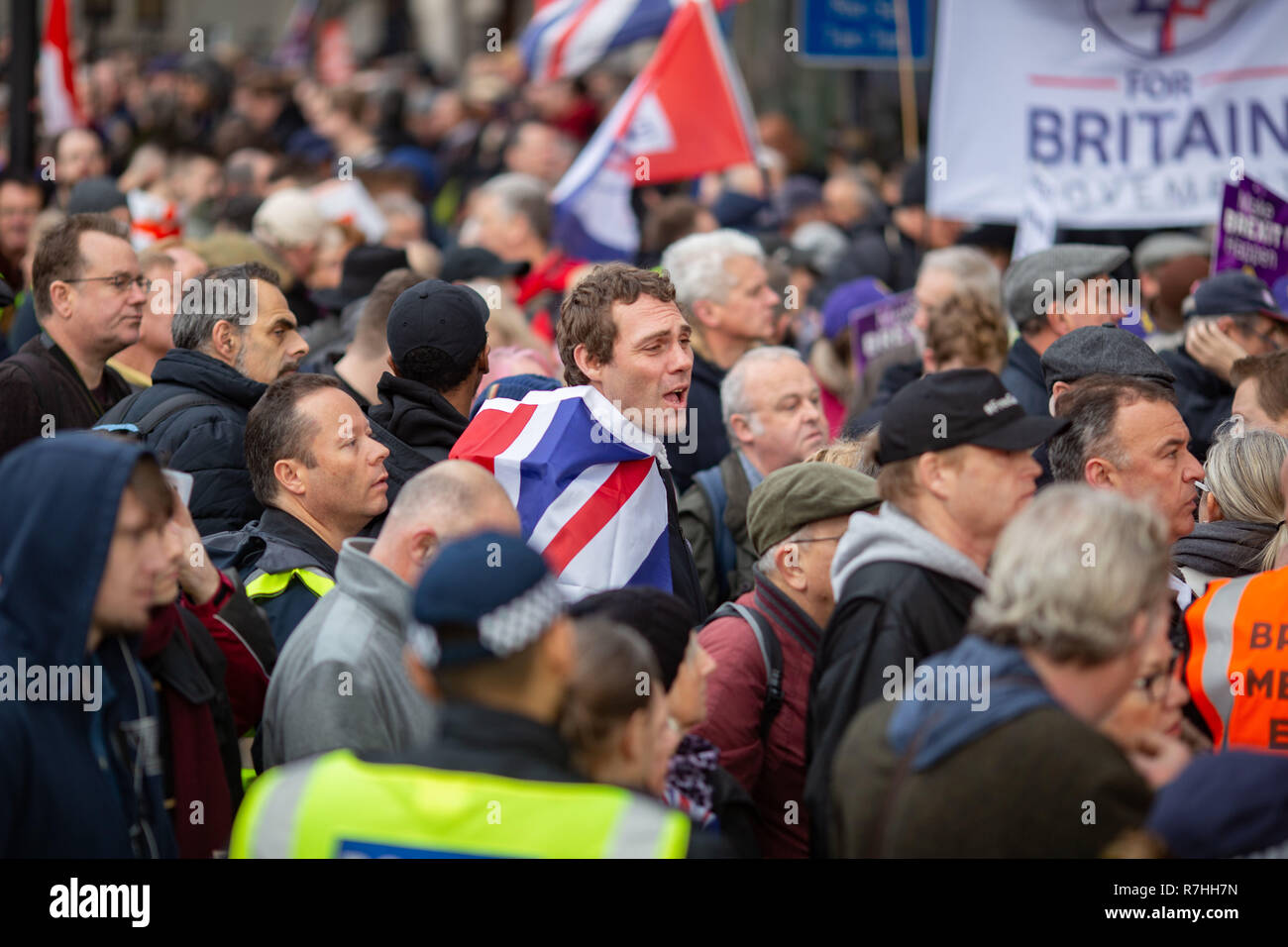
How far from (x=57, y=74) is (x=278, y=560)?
9003mm

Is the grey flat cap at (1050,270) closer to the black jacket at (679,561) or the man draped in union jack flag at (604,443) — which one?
the man draped in union jack flag at (604,443)

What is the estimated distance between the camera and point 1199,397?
685cm

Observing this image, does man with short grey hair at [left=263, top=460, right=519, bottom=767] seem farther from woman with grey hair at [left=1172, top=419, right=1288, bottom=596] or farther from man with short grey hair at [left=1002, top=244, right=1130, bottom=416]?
man with short grey hair at [left=1002, top=244, right=1130, bottom=416]

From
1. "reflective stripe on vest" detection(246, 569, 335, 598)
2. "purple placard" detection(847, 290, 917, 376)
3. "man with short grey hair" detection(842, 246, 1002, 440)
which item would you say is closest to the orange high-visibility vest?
"reflective stripe on vest" detection(246, 569, 335, 598)

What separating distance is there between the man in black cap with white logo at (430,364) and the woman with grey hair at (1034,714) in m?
2.57

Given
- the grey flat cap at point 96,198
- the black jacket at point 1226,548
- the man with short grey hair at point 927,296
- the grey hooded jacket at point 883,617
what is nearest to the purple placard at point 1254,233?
the man with short grey hair at point 927,296

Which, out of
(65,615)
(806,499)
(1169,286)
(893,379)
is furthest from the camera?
(1169,286)

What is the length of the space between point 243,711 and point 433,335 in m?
1.60

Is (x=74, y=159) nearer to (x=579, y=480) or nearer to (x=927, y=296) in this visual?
(x=927, y=296)

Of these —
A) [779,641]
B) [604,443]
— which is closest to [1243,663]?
A: [779,641]

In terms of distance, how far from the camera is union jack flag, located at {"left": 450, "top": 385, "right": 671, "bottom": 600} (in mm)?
4715

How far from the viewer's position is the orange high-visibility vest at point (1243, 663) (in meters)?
3.96

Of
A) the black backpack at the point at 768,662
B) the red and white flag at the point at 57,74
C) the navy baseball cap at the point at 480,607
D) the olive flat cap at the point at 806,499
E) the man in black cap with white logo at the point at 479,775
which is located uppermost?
the red and white flag at the point at 57,74
